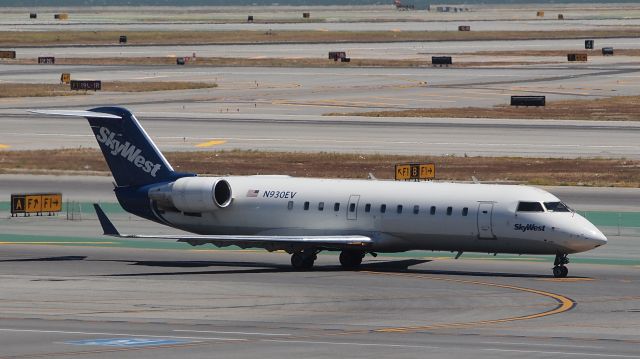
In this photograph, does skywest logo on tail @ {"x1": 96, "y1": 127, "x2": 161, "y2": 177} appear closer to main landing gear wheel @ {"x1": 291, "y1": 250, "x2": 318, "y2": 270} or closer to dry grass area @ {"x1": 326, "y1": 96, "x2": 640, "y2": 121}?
main landing gear wheel @ {"x1": 291, "y1": 250, "x2": 318, "y2": 270}

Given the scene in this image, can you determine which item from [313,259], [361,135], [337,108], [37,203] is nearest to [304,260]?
[313,259]

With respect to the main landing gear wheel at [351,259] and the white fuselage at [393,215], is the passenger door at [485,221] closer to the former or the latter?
the white fuselage at [393,215]

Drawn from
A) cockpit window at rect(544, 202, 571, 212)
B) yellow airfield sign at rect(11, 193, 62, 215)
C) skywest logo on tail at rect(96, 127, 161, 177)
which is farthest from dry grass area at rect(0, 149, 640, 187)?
cockpit window at rect(544, 202, 571, 212)

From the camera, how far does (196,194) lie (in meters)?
53.0

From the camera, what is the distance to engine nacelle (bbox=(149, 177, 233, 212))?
2082 inches

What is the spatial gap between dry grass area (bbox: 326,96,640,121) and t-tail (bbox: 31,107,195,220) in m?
60.8

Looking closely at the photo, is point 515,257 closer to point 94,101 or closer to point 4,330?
point 4,330

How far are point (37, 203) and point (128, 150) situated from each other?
14.2m

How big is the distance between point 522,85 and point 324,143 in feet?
167

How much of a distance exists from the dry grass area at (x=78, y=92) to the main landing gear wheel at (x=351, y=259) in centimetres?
8344

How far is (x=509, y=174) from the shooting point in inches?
3157

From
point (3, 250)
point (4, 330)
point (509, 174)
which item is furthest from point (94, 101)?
point (4, 330)

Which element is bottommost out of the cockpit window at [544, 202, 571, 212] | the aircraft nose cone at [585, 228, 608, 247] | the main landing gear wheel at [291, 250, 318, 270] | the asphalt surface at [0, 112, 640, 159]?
the main landing gear wheel at [291, 250, 318, 270]

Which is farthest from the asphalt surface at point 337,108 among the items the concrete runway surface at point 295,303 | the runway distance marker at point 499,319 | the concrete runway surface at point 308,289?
the runway distance marker at point 499,319
